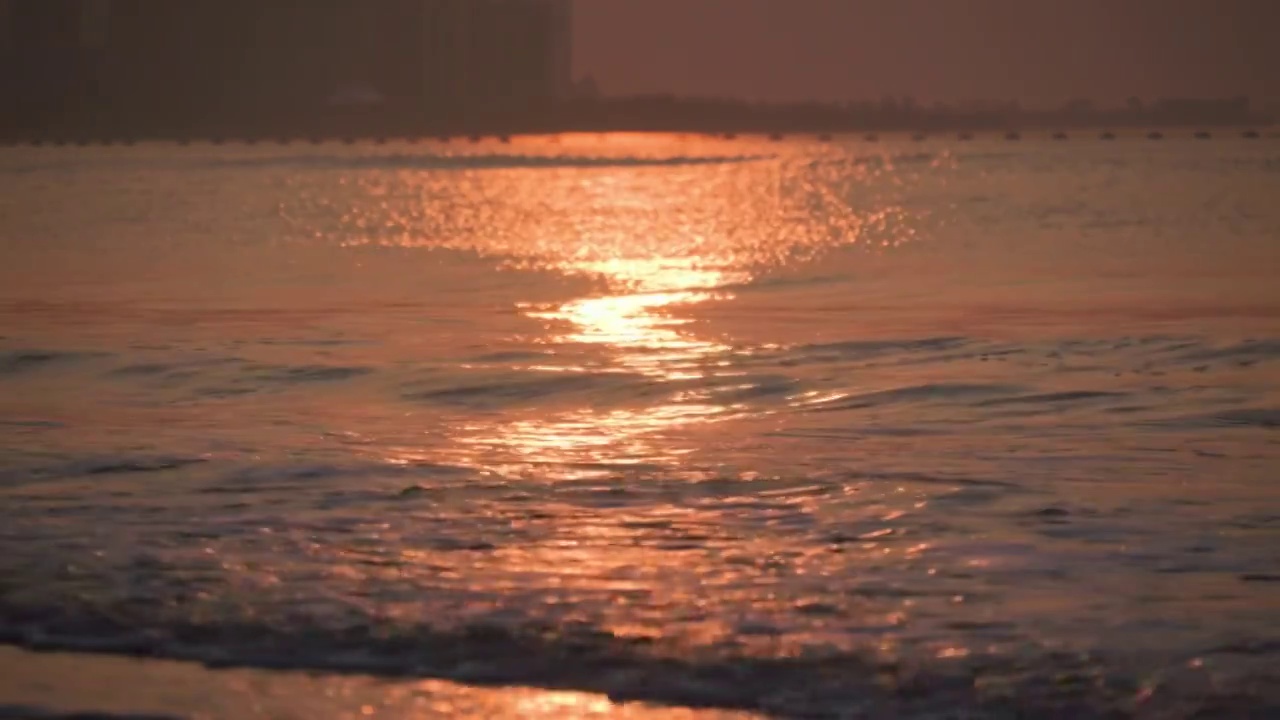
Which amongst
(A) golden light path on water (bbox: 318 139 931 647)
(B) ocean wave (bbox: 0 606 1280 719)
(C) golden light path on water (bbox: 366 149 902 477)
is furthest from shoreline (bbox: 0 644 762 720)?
(C) golden light path on water (bbox: 366 149 902 477)

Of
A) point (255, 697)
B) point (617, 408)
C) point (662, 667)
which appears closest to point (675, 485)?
point (662, 667)

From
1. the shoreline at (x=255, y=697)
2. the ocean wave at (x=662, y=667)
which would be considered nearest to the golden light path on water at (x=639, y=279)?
the ocean wave at (x=662, y=667)

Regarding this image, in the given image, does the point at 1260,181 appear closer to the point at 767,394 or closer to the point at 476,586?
the point at 767,394

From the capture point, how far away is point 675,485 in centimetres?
1246

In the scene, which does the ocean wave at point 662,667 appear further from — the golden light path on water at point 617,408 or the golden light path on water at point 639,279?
the golden light path on water at point 639,279

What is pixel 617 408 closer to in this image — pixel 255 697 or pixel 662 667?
pixel 662 667

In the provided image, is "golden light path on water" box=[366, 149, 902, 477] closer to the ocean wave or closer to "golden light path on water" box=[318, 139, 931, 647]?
"golden light path on water" box=[318, 139, 931, 647]

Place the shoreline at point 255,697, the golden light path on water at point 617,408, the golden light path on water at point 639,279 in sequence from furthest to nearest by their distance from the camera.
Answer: the golden light path on water at point 639,279
the golden light path on water at point 617,408
the shoreline at point 255,697

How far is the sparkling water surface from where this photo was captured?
27.4 feet

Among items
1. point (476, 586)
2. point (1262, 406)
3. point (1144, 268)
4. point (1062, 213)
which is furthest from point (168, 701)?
point (1062, 213)

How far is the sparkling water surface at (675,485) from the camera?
8.36m

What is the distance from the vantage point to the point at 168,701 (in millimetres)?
7719

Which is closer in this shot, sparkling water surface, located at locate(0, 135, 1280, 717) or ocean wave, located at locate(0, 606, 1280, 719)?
ocean wave, located at locate(0, 606, 1280, 719)

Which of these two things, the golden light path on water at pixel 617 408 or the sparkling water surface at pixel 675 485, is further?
the golden light path on water at pixel 617 408
